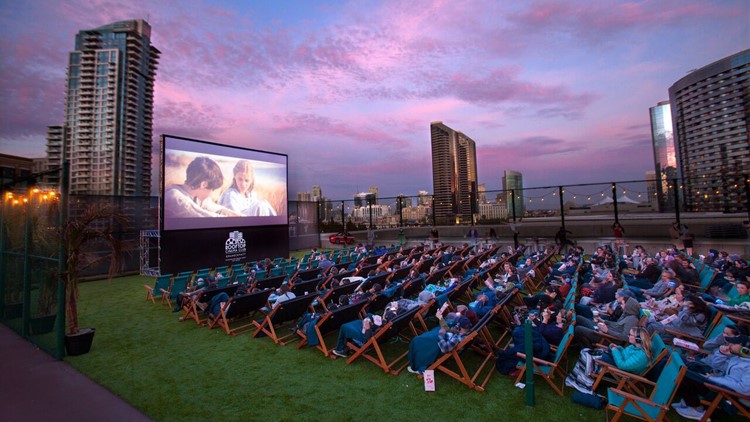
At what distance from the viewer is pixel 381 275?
9.17m

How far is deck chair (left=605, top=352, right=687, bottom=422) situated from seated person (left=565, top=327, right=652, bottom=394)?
0.42 meters

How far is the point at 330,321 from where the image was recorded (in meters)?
5.78

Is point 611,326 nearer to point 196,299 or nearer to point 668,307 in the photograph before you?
point 668,307

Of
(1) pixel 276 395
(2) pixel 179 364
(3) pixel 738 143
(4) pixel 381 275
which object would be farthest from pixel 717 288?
(3) pixel 738 143

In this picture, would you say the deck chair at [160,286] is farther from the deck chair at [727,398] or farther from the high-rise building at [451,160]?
the high-rise building at [451,160]

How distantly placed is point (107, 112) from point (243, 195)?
114m

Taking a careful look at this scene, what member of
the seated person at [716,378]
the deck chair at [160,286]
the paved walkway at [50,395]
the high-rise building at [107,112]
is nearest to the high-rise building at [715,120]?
the seated person at [716,378]

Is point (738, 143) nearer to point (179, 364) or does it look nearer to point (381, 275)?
point (381, 275)

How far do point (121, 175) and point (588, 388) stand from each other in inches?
4851

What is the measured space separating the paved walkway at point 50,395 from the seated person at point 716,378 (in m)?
6.08

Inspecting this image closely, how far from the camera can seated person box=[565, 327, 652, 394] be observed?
3.84 meters

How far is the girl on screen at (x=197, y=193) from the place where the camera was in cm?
1382

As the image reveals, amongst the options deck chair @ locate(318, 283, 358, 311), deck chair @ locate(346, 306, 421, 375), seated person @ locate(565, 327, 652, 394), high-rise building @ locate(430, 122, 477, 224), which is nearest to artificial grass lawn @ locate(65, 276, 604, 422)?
deck chair @ locate(346, 306, 421, 375)

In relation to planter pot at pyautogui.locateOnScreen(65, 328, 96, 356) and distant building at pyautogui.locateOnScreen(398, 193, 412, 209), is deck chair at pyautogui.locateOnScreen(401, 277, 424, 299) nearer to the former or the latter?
planter pot at pyautogui.locateOnScreen(65, 328, 96, 356)
